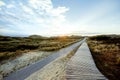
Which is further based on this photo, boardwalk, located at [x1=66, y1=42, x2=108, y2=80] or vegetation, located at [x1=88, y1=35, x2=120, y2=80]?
vegetation, located at [x1=88, y1=35, x2=120, y2=80]

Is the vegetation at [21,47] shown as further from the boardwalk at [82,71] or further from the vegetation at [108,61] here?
the vegetation at [108,61]

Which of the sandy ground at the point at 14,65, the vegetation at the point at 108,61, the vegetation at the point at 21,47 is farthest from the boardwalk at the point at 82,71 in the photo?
the vegetation at the point at 21,47

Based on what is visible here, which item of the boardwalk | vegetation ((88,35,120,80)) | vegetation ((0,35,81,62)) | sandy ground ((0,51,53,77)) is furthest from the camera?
vegetation ((0,35,81,62))

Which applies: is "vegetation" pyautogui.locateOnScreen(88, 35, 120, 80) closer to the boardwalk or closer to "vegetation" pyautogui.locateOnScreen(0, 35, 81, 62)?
the boardwalk

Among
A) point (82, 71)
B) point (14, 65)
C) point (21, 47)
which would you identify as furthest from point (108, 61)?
point (21, 47)

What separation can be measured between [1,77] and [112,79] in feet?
28.0

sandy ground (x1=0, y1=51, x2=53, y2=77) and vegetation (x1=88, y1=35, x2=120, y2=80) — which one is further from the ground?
sandy ground (x1=0, y1=51, x2=53, y2=77)

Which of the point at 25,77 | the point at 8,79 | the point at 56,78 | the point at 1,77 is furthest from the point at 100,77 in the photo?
the point at 1,77

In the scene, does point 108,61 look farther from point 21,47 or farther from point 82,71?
point 21,47

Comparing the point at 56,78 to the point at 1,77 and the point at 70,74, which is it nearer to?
the point at 70,74

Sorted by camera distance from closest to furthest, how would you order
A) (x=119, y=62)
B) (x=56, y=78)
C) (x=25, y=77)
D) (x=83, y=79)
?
(x=83, y=79) < (x=56, y=78) < (x=25, y=77) < (x=119, y=62)

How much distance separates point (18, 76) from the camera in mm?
12414

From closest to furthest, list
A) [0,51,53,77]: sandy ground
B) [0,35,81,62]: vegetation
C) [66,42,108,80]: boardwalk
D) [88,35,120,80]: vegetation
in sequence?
[66,42,108,80]: boardwalk < [88,35,120,80]: vegetation < [0,51,53,77]: sandy ground < [0,35,81,62]: vegetation

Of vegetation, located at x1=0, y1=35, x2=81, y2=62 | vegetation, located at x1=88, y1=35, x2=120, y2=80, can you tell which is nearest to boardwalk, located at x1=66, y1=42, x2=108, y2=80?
vegetation, located at x1=88, y1=35, x2=120, y2=80
